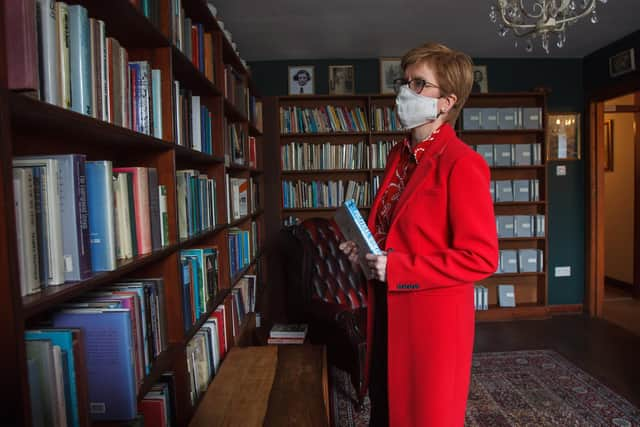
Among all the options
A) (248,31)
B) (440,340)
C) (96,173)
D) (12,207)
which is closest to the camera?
(12,207)

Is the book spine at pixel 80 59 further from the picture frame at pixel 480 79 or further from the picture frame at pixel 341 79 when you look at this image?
the picture frame at pixel 480 79

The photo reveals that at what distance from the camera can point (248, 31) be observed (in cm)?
337

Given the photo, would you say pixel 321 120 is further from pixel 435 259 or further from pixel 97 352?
pixel 97 352

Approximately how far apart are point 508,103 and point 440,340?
3.84m

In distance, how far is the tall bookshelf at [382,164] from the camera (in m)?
4.02

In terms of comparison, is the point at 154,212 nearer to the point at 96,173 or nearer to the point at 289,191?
the point at 96,173

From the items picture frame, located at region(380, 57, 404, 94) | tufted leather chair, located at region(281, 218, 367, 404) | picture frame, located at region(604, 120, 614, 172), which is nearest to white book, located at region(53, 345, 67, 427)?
tufted leather chair, located at region(281, 218, 367, 404)

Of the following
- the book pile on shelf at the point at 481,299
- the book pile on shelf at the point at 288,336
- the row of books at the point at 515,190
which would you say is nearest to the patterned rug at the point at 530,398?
the book pile on shelf at the point at 288,336

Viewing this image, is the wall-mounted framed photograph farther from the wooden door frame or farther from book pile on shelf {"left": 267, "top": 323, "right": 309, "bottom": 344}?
→ book pile on shelf {"left": 267, "top": 323, "right": 309, "bottom": 344}

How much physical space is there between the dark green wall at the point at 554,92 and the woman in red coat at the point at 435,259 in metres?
3.10

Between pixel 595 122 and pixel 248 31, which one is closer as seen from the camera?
pixel 248 31

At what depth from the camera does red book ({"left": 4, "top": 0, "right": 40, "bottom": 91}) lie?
→ 2.20 feet

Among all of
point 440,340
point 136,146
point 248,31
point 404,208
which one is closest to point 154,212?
point 136,146

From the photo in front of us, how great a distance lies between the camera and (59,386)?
0.79 metres
